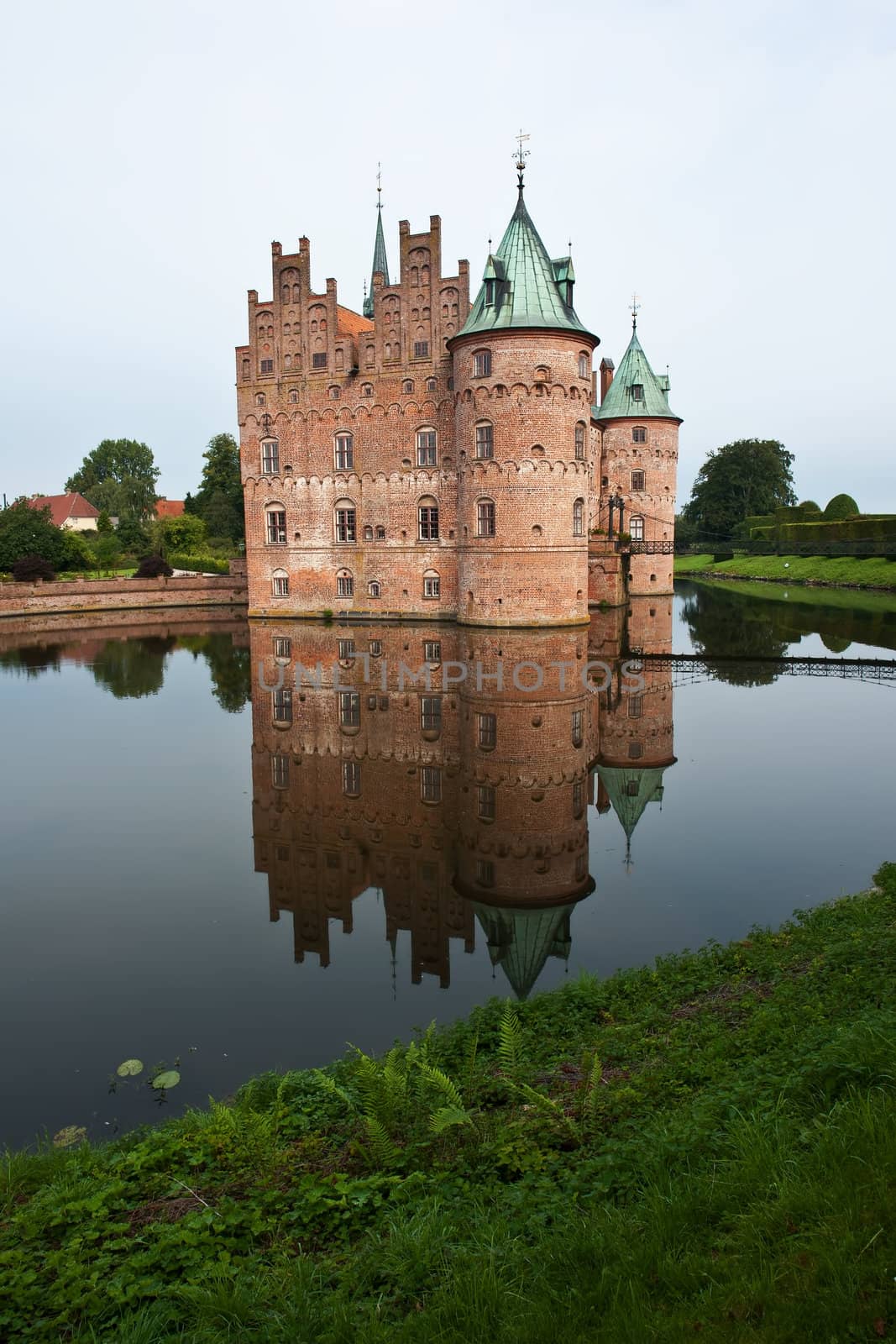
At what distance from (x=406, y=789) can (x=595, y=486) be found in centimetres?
3089

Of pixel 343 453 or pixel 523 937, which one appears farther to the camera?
pixel 343 453

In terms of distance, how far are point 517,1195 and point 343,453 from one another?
108 ft

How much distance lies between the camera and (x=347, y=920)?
8.20m

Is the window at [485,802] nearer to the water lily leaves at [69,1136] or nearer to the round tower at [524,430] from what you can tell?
the water lily leaves at [69,1136]

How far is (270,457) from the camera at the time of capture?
3581 cm

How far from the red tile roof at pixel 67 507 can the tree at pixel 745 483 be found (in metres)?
57.5

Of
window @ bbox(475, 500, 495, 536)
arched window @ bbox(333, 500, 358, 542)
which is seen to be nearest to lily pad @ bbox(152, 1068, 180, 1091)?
window @ bbox(475, 500, 495, 536)

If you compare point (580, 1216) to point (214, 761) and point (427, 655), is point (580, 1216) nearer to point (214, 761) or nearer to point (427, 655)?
point (214, 761)

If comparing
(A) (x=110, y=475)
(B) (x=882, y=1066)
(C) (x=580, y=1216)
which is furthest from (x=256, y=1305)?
(A) (x=110, y=475)

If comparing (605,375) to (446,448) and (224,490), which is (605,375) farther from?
(224,490)

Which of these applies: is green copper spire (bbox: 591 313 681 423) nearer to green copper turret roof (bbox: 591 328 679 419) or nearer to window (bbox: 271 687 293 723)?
green copper turret roof (bbox: 591 328 679 419)

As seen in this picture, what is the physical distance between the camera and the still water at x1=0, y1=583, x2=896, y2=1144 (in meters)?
6.52

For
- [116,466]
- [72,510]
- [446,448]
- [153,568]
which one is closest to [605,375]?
[446,448]

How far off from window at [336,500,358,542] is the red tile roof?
5381cm
